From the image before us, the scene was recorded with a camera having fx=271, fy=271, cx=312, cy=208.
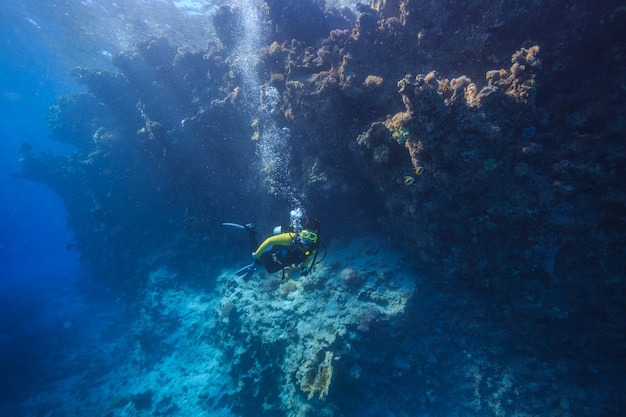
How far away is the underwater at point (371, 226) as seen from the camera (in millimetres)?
5016

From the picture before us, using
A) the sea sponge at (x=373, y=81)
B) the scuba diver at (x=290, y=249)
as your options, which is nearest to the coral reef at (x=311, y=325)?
the scuba diver at (x=290, y=249)

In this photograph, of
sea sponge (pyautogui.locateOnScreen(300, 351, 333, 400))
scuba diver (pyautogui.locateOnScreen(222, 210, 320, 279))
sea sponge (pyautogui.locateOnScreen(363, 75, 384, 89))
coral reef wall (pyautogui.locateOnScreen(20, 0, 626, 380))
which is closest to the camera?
coral reef wall (pyautogui.locateOnScreen(20, 0, 626, 380))

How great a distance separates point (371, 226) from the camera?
8797mm

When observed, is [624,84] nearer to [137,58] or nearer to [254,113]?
[254,113]

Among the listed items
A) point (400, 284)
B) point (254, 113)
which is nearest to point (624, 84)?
point (400, 284)

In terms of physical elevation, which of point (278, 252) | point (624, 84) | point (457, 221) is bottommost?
point (457, 221)

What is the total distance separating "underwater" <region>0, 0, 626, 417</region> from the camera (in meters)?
5.02

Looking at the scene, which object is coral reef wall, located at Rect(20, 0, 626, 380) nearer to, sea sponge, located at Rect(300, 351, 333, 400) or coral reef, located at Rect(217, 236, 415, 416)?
coral reef, located at Rect(217, 236, 415, 416)

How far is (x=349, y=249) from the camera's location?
8750mm

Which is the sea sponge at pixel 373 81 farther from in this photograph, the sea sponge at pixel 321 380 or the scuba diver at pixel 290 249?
the sea sponge at pixel 321 380

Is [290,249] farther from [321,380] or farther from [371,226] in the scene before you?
[371,226]

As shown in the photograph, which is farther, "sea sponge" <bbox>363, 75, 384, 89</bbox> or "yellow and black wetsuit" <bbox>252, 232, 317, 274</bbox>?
"sea sponge" <bbox>363, 75, 384, 89</bbox>

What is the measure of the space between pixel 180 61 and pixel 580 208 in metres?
16.1

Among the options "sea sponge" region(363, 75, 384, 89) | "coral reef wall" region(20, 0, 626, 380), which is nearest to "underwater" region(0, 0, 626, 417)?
"coral reef wall" region(20, 0, 626, 380)
